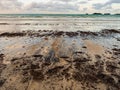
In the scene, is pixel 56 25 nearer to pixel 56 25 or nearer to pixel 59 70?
pixel 56 25

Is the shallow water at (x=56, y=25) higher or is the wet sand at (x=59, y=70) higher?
the wet sand at (x=59, y=70)

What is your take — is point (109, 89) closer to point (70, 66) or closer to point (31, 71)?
point (70, 66)

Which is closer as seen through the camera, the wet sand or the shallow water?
the wet sand

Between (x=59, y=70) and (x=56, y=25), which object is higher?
(x=59, y=70)

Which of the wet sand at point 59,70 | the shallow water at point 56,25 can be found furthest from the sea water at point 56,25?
the wet sand at point 59,70

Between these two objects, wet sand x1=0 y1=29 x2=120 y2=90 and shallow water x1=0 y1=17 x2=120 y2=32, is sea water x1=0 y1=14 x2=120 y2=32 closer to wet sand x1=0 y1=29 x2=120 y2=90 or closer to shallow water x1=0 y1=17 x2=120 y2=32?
shallow water x1=0 y1=17 x2=120 y2=32

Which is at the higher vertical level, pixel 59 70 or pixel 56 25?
pixel 59 70

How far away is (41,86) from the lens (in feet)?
15.5

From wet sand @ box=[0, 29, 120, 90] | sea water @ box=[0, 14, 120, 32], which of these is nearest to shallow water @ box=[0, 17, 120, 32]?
sea water @ box=[0, 14, 120, 32]

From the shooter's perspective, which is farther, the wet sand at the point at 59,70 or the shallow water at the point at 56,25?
the shallow water at the point at 56,25

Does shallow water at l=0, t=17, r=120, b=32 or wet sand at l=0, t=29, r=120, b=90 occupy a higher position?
wet sand at l=0, t=29, r=120, b=90

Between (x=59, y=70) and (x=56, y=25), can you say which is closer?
(x=59, y=70)

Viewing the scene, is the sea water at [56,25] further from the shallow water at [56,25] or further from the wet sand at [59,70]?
the wet sand at [59,70]

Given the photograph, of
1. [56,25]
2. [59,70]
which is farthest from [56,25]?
[59,70]
